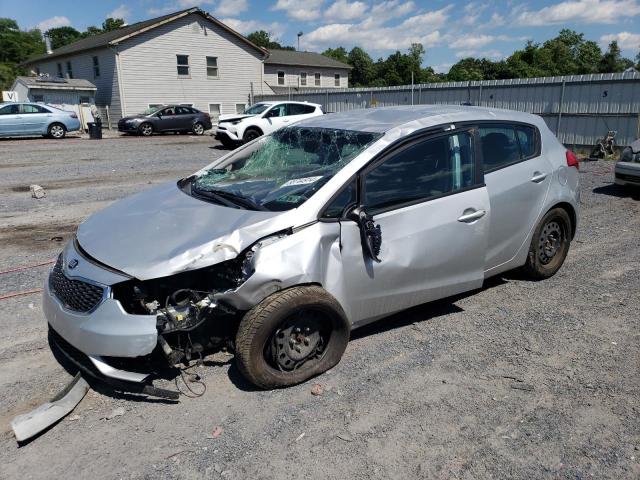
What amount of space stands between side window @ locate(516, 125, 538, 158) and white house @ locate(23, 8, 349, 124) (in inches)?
1073

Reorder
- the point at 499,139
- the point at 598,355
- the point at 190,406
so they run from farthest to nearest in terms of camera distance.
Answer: the point at 499,139 < the point at 598,355 < the point at 190,406

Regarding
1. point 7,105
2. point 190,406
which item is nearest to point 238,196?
point 190,406

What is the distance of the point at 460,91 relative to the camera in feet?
60.5

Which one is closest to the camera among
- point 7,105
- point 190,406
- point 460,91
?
point 190,406

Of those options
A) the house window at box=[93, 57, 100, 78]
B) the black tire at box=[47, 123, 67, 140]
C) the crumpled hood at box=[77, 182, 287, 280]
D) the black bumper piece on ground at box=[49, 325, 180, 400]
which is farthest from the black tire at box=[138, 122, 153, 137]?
the black bumper piece on ground at box=[49, 325, 180, 400]

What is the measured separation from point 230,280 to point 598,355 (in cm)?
266

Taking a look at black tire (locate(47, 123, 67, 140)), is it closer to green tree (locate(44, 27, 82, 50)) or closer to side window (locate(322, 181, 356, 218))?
side window (locate(322, 181, 356, 218))

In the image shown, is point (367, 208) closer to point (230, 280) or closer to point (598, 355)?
point (230, 280)

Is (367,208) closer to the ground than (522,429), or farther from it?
farther from it

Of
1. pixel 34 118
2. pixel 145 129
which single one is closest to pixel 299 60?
pixel 145 129

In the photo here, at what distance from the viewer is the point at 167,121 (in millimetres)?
24531

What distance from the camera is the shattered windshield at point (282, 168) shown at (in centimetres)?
361

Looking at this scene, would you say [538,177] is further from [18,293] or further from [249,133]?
[249,133]

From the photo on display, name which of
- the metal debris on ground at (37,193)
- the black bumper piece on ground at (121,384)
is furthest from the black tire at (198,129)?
the black bumper piece on ground at (121,384)
